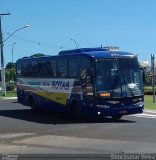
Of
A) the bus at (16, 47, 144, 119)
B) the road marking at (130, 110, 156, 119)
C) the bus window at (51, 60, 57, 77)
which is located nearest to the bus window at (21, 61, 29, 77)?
the bus window at (51, 60, 57, 77)

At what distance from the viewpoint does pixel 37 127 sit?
2084 centimetres

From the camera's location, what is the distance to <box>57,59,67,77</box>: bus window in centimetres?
2457

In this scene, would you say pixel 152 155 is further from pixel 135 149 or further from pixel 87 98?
pixel 87 98

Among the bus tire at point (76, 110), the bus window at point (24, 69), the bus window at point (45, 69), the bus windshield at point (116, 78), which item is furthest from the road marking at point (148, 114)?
the bus window at point (24, 69)

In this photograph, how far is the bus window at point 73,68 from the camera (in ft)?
76.8

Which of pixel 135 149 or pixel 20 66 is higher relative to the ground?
pixel 20 66

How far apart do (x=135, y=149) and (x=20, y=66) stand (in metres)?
17.9

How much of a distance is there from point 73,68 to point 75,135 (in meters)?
6.41

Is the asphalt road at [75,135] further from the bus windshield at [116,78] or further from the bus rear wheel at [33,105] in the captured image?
the bus rear wheel at [33,105]

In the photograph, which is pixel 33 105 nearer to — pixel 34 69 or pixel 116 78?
pixel 34 69

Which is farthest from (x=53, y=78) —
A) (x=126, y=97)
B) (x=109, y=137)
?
(x=109, y=137)

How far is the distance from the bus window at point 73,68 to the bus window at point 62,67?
46 centimetres

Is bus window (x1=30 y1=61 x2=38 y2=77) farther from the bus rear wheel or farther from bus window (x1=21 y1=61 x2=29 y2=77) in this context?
the bus rear wheel

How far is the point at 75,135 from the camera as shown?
1781 cm
